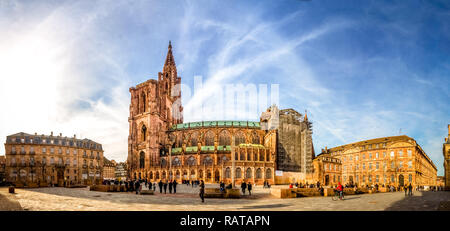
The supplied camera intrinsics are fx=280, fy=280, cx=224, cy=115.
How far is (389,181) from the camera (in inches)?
2363

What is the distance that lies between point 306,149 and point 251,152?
14746mm

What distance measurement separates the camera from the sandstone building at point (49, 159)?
6225 centimetres

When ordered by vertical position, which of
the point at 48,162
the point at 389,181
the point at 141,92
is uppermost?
the point at 141,92

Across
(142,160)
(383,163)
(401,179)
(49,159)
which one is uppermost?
(49,159)

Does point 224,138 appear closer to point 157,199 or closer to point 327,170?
point 327,170

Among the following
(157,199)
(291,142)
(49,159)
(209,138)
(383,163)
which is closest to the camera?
(157,199)

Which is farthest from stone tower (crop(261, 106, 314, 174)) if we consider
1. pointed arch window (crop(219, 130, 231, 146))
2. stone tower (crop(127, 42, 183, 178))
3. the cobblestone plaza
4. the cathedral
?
the cobblestone plaza

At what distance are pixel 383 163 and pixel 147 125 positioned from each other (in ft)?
197

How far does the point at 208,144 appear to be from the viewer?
78312 mm

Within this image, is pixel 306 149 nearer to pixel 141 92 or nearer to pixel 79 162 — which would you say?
pixel 141 92

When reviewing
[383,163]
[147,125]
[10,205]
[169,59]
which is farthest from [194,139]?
[10,205]

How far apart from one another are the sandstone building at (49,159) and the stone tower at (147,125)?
34.3 ft

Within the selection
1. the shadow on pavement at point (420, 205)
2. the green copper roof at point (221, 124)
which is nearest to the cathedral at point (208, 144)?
the green copper roof at point (221, 124)
